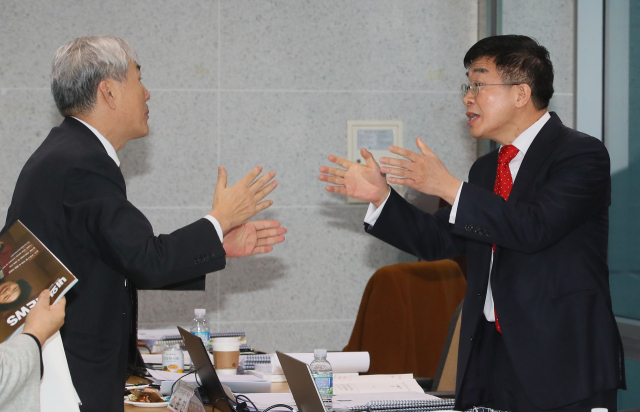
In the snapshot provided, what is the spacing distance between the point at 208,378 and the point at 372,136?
8.76 feet

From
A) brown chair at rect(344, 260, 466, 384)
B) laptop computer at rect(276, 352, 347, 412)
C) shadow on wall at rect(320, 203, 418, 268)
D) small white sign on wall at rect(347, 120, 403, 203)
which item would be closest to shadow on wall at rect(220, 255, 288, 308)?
shadow on wall at rect(320, 203, 418, 268)

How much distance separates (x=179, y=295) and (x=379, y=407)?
261cm

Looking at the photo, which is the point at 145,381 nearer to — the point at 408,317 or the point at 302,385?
the point at 302,385

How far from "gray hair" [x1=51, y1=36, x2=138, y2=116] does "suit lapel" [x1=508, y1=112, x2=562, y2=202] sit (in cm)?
128

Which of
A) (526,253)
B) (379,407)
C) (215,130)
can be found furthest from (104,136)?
(215,130)

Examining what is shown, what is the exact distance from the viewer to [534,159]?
209 centimetres

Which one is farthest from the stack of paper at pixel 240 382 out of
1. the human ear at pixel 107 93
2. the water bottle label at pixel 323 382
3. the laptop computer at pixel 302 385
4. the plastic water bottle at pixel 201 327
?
the human ear at pixel 107 93

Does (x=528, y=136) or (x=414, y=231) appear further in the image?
(x=414, y=231)

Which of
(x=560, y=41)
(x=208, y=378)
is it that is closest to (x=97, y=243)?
(x=208, y=378)

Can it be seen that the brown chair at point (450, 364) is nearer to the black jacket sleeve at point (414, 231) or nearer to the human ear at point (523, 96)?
the black jacket sleeve at point (414, 231)

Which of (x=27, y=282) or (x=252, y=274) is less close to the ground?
(x=27, y=282)

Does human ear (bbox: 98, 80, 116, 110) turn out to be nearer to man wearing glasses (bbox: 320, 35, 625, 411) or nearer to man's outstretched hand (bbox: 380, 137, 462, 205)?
man wearing glasses (bbox: 320, 35, 625, 411)

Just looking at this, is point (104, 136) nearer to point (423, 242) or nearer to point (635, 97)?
point (423, 242)

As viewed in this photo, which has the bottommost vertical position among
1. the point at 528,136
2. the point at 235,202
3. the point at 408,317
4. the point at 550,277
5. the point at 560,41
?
the point at 408,317
